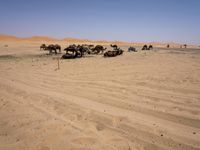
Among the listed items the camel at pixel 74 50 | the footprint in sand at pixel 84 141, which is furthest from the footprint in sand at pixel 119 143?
the camel at pixel 74 50

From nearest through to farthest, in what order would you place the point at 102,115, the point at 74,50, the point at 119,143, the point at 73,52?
the point at 119,143, the point at 102,115, the point at 74,50, the point at 73,52

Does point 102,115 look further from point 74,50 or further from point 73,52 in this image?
point 73,52

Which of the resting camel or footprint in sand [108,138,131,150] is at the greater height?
the resting camel

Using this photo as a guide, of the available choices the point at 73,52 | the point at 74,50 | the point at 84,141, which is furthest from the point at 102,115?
the point at 73,52

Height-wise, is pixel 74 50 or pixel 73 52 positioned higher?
pixel 74 50

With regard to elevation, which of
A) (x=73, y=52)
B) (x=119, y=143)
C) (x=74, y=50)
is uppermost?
(x=74, y=50)

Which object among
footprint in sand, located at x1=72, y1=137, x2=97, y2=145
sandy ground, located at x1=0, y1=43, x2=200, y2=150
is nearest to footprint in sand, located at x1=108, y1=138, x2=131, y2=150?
sandy ground, located at x1=0, y1=43, x2=200, y2=150

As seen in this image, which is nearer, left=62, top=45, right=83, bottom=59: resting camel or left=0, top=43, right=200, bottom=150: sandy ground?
left=0, top=43, right=200, bottom=150: sandy ground

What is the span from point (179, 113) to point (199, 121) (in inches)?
21.9

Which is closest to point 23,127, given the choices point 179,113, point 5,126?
point 5,126

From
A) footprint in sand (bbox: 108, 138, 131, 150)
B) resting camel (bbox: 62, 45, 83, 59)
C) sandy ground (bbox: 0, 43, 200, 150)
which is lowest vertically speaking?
footprint in sand (bbox: 108, 138, 131, 150)

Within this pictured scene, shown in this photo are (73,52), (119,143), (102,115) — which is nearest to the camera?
(119,143)

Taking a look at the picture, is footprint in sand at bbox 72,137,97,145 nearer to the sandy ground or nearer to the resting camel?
the sandy ground

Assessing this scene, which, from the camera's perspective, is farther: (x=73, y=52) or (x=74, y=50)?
(x=73, y=52)
